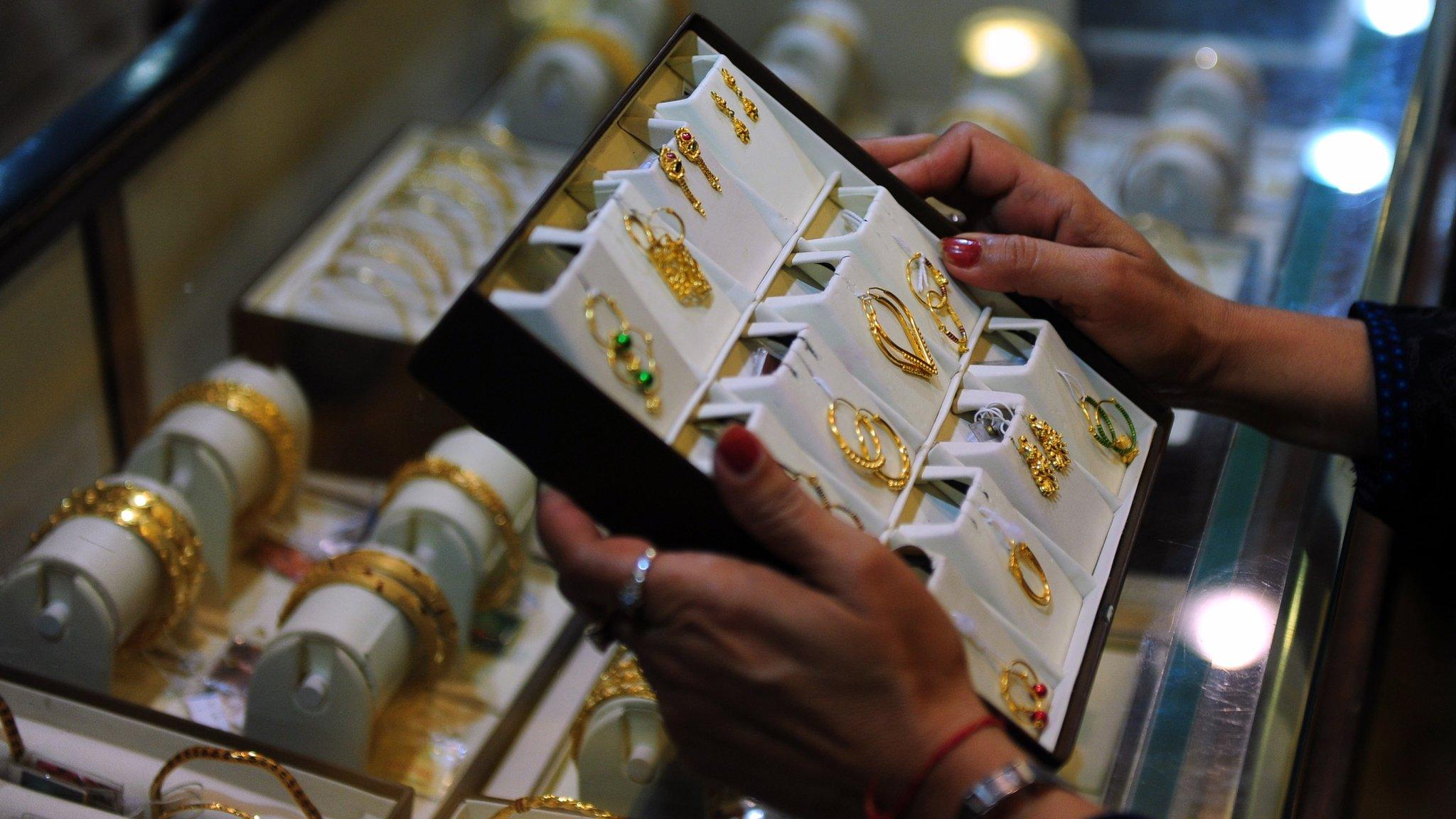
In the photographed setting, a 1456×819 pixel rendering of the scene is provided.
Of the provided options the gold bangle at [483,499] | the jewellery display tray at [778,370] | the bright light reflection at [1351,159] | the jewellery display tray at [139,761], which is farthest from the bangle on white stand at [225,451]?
the bright light reflection at [1351,159]

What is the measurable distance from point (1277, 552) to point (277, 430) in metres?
0.80

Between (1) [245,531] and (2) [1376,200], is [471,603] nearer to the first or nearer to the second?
(1) [245,531]

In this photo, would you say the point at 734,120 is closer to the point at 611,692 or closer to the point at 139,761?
the point at 611,692

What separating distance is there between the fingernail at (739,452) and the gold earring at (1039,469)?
0.77 feet

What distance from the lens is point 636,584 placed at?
0.61 m

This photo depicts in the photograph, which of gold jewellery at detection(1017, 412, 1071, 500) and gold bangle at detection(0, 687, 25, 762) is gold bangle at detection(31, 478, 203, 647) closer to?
gold bangle at detection(0, 687, 25, 762)

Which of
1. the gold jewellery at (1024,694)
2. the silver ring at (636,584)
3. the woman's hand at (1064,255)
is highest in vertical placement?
the woman's hand at (1064,255)

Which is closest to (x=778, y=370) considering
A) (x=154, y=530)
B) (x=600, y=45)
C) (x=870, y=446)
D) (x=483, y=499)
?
(x=870, y=446)

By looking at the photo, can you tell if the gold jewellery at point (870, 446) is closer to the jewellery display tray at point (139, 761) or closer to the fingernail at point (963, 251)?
the fingernail at point (963, 251)

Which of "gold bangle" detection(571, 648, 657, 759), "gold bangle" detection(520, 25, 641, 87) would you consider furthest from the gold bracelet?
"gold bangle" detection(520, 25, 641, 87)

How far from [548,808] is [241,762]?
7.7 inches

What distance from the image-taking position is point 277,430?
1.09m

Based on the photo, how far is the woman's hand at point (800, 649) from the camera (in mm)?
596

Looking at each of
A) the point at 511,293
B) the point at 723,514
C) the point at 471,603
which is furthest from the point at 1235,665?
the point at 471,603
